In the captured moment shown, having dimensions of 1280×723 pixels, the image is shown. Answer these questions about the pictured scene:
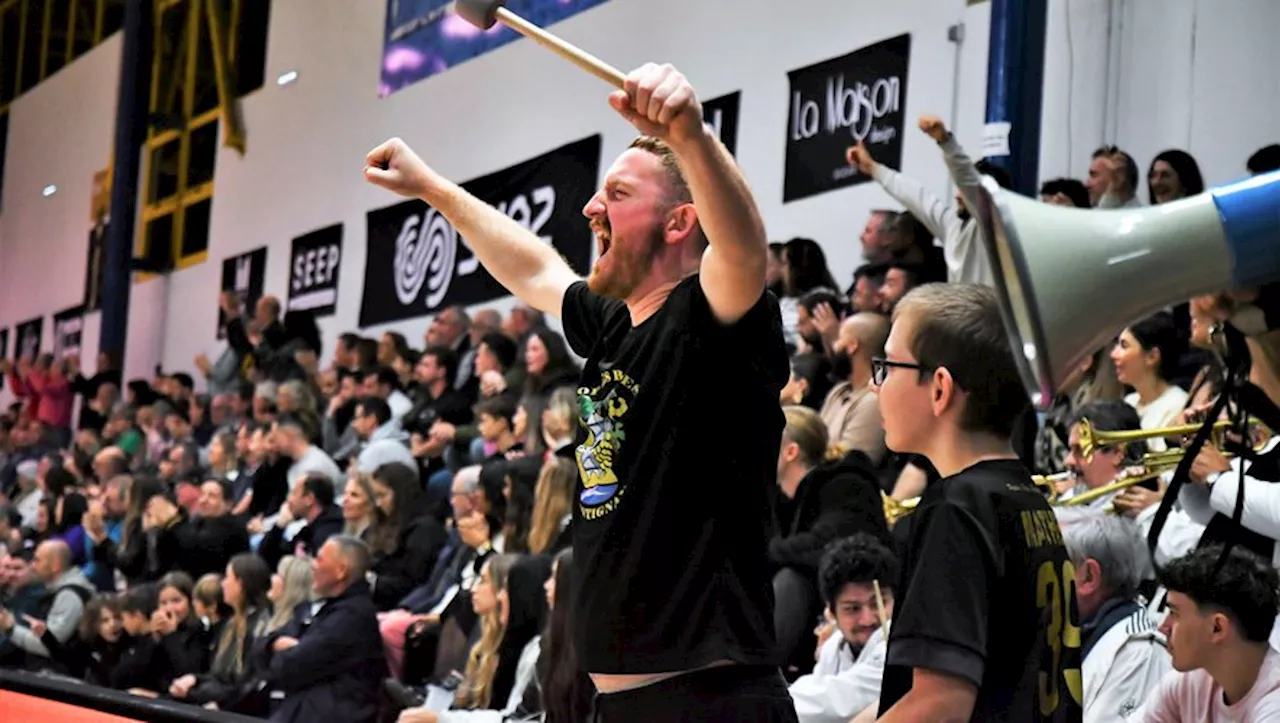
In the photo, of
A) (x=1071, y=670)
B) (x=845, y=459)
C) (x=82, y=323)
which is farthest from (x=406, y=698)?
(x=82, y=323)

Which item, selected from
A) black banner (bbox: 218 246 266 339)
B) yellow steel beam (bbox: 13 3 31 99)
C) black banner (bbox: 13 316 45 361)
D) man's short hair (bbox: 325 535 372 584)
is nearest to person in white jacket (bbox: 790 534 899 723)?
man's short hair (bbox: 325 535 372 584)

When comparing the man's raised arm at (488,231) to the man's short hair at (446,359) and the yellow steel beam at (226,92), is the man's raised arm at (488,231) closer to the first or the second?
the man's short hair at (446,359)

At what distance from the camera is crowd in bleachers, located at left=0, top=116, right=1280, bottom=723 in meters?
4.23

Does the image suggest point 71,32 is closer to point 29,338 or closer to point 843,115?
point 29,338

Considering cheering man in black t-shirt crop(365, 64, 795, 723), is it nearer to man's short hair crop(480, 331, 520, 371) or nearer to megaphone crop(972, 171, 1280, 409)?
megaphone crop(972, 171, 1280, 409)

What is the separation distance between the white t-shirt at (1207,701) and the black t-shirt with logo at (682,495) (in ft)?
4.79

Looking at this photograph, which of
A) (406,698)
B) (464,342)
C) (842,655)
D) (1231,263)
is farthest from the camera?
(464,342)

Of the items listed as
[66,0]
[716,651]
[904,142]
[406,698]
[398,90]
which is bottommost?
[406,698]

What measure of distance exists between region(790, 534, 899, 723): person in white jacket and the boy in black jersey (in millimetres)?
2075

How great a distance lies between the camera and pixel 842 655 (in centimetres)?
472

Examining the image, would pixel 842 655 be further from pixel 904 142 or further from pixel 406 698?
pixel 904 142

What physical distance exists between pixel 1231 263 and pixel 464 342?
385 inches

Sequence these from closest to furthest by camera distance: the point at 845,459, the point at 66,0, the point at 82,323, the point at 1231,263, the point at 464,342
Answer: the point at 1231,263 → the point at 845,459 → the point at 464,342 → the point at 82,323 → the point at 66,0

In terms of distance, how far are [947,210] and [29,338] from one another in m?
14.9
